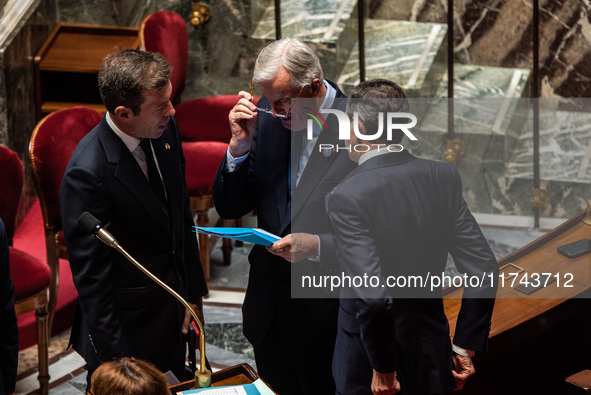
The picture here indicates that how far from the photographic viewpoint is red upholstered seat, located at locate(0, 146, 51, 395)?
341 centimetres

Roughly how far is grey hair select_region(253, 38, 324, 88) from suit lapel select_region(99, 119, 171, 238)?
46cm

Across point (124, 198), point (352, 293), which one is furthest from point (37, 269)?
point (352, 293)

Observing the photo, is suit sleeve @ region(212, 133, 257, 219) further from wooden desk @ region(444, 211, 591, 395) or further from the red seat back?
the red seat back

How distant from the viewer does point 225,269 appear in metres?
4.68

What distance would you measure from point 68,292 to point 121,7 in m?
1.97

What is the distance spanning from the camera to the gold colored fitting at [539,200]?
478 cm

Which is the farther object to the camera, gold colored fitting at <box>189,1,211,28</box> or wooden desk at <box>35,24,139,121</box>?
gold colored fitting at <box>189,1,211,28</box>

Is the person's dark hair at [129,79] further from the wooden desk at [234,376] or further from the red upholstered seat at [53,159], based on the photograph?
the red upholstered seat at [53,159]

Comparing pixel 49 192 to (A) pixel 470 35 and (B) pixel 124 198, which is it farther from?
(A) pixel 470 35

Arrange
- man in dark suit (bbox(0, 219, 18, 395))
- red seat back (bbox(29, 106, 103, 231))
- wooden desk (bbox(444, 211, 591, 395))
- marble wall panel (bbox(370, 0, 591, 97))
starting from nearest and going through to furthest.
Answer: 1. man in dark suit (bbox(0, 219, 18, 395))
2. wooden desk (bbox(444, 211, 591, 395))
3. red seat back (bbox(29, 106, 103, 231))
4. marble wall panel (bbox(370, 0, 591, 97))

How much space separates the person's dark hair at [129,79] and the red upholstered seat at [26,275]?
1.27m

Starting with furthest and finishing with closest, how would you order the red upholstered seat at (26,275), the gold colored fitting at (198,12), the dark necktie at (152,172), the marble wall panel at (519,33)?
the gold colored fitting at (198,12)
the marble wall panel at (519,33)
the red upholstered seat at (26,275)
the dark necktie at (152,172)

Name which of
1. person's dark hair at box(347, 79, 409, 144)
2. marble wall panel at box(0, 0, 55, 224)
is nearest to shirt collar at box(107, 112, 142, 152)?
person's dark hair at box(347, 79, 409, 144)

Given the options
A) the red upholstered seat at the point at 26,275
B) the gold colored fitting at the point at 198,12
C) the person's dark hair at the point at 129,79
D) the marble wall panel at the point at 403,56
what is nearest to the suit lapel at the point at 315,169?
the person's dark hair at the point at 129,79
